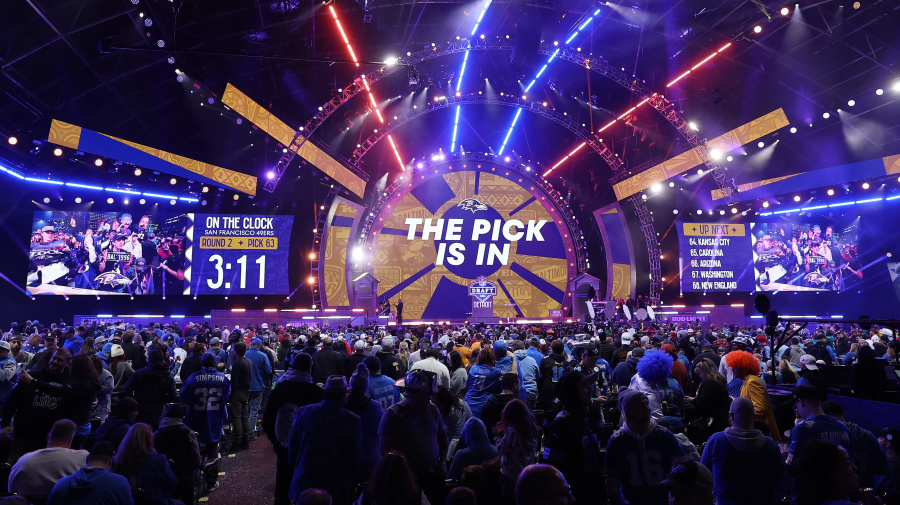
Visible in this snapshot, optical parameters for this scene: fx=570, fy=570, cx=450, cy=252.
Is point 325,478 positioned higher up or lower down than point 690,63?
lower down

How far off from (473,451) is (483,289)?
23354 millimetres

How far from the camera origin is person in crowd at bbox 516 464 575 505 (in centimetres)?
245

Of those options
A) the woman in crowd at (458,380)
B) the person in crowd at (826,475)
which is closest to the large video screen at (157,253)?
the woman in crowd at (458,380)

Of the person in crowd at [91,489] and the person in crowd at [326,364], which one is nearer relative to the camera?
the person in crowd at [91,489]

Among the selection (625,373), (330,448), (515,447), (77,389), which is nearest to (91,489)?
(330,448)

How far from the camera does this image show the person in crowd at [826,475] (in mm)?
2873

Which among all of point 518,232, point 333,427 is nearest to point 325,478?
point 333,427

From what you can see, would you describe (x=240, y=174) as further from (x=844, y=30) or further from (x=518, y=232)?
(x=844, y=30)

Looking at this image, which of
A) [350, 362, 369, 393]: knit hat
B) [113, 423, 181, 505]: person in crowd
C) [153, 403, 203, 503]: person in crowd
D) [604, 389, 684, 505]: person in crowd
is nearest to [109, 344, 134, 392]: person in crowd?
[153, 403, 203, 503]: person in crowd

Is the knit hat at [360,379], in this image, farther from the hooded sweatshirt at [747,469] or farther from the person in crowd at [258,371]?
the person in crowd at [258,371]

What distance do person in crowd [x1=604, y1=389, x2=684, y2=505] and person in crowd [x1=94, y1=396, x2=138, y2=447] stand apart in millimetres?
3659

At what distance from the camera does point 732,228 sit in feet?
91.1

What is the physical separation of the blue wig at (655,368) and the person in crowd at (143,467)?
12.8 feet

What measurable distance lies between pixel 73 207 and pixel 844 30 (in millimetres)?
28326
